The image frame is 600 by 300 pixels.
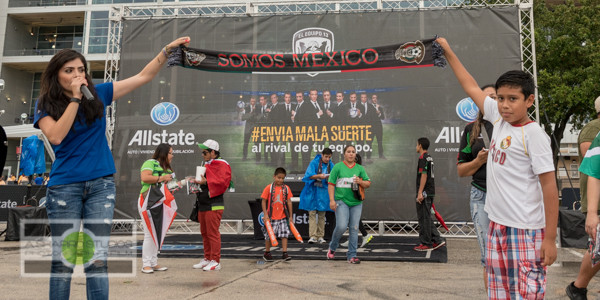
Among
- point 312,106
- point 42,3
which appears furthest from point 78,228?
point 42,3

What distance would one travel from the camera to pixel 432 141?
31.2 feet

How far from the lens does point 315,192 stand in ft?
27.4

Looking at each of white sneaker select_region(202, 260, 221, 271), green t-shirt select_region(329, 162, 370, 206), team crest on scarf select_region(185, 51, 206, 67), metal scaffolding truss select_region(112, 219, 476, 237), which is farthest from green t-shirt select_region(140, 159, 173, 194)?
metal scaffolding truss select_region(112, 219, 476, 237)

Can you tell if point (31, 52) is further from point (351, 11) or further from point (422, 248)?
point (422, 248)

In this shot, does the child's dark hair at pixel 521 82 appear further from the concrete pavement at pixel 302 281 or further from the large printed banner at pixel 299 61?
the large printed banner at pixel 299 61

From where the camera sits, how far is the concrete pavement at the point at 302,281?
4.02 m

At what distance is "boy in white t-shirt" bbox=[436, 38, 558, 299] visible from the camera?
6.87 ft

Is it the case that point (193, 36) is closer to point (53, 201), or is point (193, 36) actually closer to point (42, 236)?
point (42, 236)

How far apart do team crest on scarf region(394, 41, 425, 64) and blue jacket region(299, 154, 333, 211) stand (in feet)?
12.3

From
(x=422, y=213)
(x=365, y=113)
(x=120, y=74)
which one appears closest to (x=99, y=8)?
(x=120, y=74)

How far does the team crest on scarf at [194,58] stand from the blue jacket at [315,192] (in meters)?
3.25

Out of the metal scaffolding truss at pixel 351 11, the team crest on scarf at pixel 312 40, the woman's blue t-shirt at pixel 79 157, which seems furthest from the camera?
the team crest on scarf at pixel 312 40

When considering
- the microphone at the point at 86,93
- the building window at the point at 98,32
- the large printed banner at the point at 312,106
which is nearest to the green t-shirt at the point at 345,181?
the large printed banner at the point at 312,106

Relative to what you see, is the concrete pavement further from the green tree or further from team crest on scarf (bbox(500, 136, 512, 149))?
the green tree
